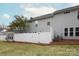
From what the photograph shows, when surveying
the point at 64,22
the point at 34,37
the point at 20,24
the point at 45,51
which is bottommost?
the point at 45,51

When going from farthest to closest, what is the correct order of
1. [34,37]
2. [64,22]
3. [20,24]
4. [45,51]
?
[20,24], [34,37], [64,22], [45,51]

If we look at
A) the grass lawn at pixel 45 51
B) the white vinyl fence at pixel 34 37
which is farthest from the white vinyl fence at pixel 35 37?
the grass lawn at pixel 45 51

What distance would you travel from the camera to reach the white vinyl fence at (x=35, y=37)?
62.9 feet

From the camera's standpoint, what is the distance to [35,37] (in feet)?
66.1

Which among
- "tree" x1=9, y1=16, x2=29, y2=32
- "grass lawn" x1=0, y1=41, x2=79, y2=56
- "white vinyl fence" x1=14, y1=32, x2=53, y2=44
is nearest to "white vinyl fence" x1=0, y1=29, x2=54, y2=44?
"white vinyl fence" x1=14, y1=32, x2=53, y2=44

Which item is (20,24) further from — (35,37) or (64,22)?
(64,22)

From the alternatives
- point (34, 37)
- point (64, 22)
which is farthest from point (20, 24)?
point (64, 22)

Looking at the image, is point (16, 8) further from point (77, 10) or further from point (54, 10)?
point (77, 10)

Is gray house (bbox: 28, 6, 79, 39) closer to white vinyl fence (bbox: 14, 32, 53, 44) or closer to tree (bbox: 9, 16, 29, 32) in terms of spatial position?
white vinyl fence (bbox: 14, 32, 53, 44)

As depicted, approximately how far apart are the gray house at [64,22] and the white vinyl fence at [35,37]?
0.62 m

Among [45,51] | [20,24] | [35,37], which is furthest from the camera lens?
[20,24]

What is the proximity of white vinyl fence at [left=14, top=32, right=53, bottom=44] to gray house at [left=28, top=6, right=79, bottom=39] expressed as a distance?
615 mm

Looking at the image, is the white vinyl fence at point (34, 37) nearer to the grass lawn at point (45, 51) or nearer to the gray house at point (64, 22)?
the gray house at point (64, 22)

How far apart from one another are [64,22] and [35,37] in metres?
2.83
